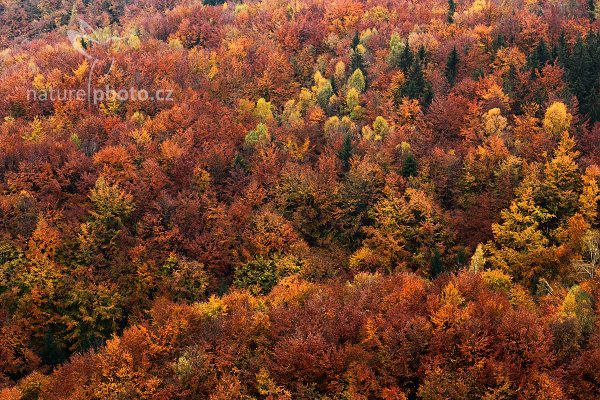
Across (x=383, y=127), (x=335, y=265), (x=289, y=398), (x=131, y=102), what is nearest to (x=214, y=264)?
(x=335, y=265)

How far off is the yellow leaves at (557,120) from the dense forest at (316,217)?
1.06 feet

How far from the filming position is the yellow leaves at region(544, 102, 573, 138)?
260 feet

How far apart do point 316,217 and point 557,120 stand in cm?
3728

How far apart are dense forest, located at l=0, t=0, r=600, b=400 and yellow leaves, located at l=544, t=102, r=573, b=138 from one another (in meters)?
0.32

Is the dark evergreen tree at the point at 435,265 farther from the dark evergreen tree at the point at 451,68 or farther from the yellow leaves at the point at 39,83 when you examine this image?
the yellow leaves at the point at 39,83

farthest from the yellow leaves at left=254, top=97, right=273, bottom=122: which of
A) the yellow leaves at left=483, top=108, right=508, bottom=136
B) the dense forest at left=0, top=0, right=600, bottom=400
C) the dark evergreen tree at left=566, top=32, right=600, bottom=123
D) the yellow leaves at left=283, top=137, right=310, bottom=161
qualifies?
the dark evergreen tree at left=566, top=32, right=600, bottom=123

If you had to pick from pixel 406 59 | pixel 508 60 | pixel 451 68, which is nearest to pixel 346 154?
pixel 451 68

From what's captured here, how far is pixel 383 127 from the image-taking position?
91938 mm

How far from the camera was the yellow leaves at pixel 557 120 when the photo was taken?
3125 inches

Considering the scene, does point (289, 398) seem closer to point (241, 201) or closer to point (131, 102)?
point (241, 201)

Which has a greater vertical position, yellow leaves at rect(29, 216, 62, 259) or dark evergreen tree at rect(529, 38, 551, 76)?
dark evergreen tree at rect(529, 38, 551, 76)

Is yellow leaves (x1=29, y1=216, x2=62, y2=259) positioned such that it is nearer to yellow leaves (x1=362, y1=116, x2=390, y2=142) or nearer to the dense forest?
the dense forest

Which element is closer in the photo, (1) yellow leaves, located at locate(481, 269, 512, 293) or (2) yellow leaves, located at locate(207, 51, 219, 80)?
(1) yellow leaves, located at locate(481, 269, 512, 293)

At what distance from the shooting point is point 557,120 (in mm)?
79750
